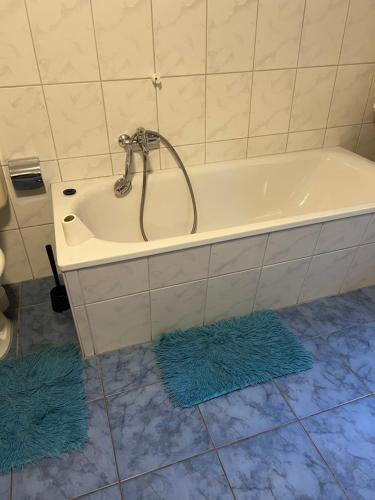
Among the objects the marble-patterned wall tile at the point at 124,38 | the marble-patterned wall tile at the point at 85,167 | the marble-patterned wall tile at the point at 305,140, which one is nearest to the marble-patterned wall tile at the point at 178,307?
the marble-patterned wall tile at the point at 85,167

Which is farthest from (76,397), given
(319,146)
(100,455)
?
(319,146)

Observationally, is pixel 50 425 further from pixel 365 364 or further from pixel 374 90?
pixel 374 90

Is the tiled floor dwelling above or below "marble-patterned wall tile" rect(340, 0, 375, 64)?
below

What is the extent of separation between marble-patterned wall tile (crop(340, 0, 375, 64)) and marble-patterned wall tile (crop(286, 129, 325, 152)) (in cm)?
38

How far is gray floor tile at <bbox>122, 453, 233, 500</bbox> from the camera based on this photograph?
1.10 meters

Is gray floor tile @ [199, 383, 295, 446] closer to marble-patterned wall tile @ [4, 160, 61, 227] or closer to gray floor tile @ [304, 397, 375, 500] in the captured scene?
gray floor tile @ [304, 397, 375, 500]

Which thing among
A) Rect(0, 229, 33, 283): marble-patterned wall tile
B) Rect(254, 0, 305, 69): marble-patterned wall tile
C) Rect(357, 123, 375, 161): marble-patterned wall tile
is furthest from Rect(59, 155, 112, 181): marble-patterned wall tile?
Rect(357, 123, 375, 161): marble-patterned wall tile

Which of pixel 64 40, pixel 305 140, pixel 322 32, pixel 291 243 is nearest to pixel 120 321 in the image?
pixel 291 243

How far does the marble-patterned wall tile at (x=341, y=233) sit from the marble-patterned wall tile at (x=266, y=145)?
67 cm

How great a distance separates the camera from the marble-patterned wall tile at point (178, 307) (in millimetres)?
1466

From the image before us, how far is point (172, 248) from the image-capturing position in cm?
133

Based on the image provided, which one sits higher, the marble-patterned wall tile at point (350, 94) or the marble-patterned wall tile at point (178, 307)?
the marble-patterned wall tile at point (350, 94)

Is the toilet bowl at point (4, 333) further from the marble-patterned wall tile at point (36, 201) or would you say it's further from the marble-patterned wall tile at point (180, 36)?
the marble-patterned wall tile at point (180, 36)

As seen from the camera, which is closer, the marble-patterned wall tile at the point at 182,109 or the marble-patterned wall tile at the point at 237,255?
the marble-patterned wall tile at the point at 237,255
